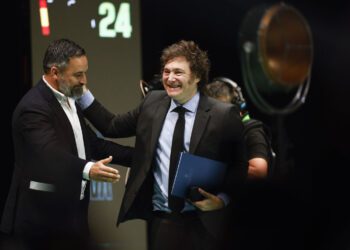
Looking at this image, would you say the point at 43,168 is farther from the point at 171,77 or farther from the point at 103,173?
the point at 171,77

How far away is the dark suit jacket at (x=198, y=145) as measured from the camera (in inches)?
126

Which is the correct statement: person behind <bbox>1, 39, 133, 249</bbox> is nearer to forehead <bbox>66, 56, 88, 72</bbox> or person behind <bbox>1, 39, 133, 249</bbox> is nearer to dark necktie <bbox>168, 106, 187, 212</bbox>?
forehead <bbox>66, 56, 88, 72</bbox>

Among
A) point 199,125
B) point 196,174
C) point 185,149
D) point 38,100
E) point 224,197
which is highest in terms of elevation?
point 38,100

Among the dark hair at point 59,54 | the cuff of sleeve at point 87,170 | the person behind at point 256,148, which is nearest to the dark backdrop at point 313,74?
the person behind at point 256,148

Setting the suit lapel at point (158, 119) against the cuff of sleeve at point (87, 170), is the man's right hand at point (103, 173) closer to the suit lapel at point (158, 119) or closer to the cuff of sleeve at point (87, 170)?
the cuff of sleeve at point (87, 170)

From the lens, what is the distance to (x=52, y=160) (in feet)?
10.2

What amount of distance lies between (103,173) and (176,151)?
0.37m

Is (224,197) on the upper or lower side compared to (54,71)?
lower

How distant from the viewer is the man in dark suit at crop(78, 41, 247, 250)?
10.4 ft

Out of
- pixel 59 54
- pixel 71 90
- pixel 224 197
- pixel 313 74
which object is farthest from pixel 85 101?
pixel 313 74

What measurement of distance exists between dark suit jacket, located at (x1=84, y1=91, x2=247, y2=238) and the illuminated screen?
538mm

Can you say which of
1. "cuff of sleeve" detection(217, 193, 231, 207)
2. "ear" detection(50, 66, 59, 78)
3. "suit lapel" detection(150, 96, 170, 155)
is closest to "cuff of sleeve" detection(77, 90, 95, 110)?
"ear" detection(50, 66, 59, 78)

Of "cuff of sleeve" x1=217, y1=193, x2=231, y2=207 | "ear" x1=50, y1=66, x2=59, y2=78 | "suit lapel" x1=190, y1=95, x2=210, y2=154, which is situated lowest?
"cuff of sleeve" x1=217, y1=193, x2=231, y2=207

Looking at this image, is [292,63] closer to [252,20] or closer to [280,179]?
[252,20]
